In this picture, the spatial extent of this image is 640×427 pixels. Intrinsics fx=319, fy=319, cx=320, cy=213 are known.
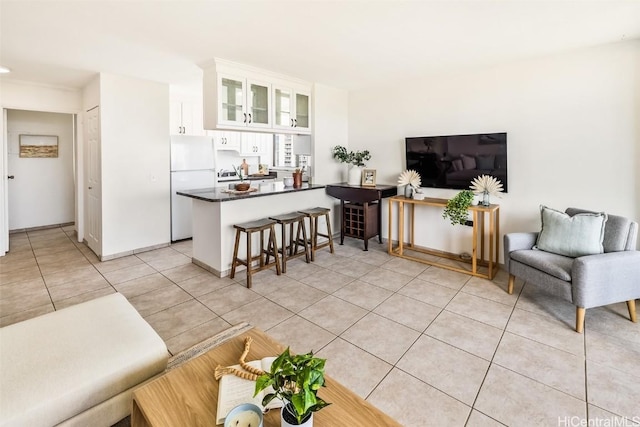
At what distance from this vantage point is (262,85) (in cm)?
400

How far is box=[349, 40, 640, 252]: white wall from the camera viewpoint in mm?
3025

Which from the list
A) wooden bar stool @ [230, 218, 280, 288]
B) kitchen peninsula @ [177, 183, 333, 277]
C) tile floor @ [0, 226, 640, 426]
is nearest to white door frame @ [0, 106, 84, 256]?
tile floor @ [0, 226, 640, 426]

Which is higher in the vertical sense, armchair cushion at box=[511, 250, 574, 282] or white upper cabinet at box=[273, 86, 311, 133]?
white upper cabinet at box=[273, 86, 311, 133]

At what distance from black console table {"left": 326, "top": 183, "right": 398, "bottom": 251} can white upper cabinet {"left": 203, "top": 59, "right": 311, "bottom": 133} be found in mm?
1083

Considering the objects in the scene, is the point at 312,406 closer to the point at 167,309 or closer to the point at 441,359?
the point at 441,359

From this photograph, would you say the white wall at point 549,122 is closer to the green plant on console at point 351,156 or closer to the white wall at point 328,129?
the green plant on console at point 351,156

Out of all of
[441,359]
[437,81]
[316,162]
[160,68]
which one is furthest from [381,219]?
[160,68]

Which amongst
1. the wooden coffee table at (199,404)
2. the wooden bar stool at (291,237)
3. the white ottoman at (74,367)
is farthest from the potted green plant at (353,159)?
the wooden coffee table at (199,404)

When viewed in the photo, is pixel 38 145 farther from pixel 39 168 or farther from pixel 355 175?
pixel 355 175

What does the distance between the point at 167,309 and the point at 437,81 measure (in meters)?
4.08

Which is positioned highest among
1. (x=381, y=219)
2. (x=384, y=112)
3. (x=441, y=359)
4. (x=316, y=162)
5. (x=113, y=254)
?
(x=384, y=112)

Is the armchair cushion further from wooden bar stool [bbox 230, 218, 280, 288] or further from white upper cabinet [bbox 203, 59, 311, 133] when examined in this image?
white upper cabinet [bbox 203, 59, 311, 133]

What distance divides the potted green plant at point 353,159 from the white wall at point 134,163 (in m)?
2.51

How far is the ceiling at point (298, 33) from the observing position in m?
2.35
